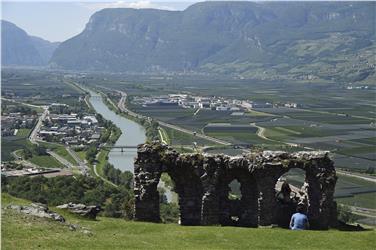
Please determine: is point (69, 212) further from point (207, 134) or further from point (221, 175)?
point (207, 134)

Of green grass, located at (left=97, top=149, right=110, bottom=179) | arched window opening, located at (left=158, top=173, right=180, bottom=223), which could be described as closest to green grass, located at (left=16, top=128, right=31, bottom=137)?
green grass, located at (left=97, top=149, right=110, bottom=179)

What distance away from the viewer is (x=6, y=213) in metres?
32.3

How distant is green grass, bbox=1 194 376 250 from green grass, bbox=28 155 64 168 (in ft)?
315

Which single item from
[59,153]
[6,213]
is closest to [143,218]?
[6,213]

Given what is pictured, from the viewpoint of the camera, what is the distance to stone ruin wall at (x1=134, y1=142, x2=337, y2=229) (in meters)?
41.7

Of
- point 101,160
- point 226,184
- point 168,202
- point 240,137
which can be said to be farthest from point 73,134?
point 226,184

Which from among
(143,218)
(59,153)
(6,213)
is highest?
(6,213)

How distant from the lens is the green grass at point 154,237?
27062 millimetres

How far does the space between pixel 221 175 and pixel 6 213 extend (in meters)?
17.5

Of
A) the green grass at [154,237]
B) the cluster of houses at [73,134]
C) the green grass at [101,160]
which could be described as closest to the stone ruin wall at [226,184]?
the green grass at [154,237]

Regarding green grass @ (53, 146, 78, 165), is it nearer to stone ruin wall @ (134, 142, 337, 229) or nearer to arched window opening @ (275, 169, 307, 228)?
stone ruin wall @ (134, 142, 337, 229)

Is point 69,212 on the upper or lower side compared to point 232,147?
upper

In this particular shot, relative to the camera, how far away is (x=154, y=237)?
108 feet

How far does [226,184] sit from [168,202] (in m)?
44.3
